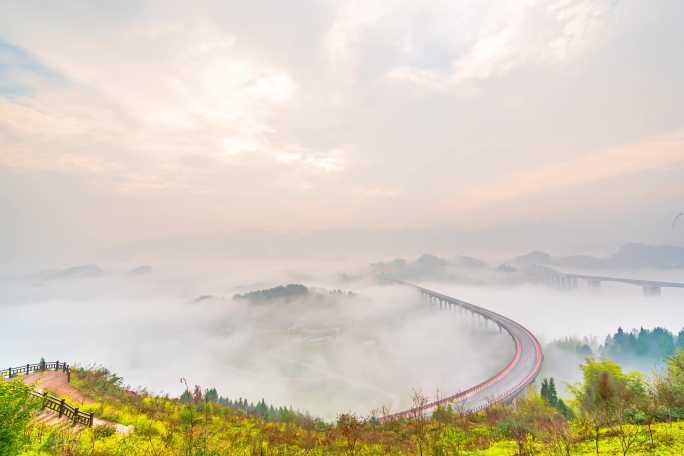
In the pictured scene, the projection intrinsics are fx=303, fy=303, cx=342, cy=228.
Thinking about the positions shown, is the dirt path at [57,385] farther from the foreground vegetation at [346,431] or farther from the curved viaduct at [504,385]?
the curved viaduct at [504,385]

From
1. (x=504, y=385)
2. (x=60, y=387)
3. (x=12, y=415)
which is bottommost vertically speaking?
(x=504, y=385)

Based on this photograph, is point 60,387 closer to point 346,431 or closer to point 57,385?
point 57,385

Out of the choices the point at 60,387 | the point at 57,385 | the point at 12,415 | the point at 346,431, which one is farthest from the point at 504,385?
the point at 12,415

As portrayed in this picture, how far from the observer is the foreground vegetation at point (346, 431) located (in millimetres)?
12664

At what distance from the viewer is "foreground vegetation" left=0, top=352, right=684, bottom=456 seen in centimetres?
1266

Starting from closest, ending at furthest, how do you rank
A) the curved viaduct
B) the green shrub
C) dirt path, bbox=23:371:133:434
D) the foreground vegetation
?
the green shrub < the foreground vegetation < dirt path, bbox=23:371:133:434 < the curved viaduct

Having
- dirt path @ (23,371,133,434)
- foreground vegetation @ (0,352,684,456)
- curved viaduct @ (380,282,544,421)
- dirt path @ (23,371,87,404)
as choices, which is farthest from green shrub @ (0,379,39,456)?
curved viaduct @ (380,282,544,421)

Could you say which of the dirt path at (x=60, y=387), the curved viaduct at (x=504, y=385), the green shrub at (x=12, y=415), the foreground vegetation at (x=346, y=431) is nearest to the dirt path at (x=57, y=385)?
the dirt path at (x=60, y=387)

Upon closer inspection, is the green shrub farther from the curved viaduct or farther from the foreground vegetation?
the curved viaduct

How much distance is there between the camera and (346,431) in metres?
15.2

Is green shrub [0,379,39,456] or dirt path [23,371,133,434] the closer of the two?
green shrub [0,379,39,456]

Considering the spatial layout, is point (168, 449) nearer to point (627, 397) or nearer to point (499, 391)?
point (627, 397)

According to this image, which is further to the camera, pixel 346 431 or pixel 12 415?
pixel 346 431

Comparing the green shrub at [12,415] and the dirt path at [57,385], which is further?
the dirt path at [57,385]
